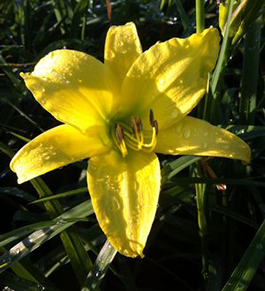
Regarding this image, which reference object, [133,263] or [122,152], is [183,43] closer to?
[122,152]

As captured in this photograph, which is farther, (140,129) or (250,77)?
Answer: (250,77)

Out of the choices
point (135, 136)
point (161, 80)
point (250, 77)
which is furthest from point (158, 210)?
point (250, 77)

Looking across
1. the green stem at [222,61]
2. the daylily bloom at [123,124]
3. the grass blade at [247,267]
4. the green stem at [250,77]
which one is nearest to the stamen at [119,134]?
the daylily bloom at [123,124]

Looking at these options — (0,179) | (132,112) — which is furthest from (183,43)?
(0,179)

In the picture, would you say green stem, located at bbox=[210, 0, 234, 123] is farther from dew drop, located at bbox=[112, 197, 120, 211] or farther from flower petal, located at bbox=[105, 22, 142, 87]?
dew drop, located at bbox=[112, 197, 120, 211]

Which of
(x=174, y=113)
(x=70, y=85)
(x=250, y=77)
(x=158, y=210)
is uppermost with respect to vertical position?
(x=70, y=85)

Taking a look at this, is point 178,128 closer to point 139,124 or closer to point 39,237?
point 139,124

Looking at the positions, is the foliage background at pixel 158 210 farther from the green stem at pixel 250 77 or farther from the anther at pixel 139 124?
the anther at pixel 139 124

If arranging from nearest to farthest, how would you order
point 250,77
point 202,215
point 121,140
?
point 121,140 < point 202,215 < point 250,77
